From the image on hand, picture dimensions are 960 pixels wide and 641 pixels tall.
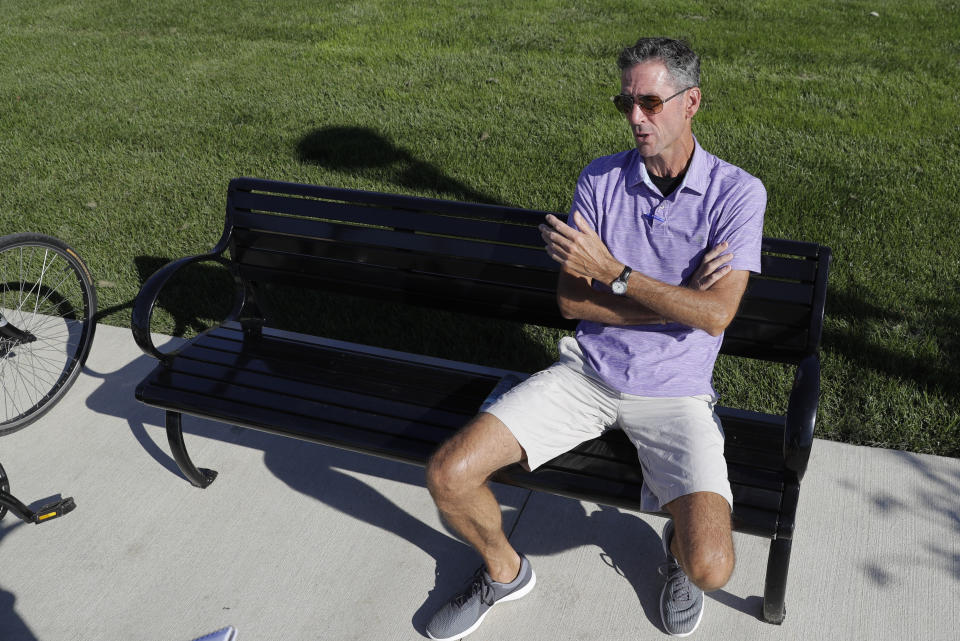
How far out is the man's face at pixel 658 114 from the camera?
2803mm

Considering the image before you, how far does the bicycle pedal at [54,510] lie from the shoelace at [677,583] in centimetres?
237

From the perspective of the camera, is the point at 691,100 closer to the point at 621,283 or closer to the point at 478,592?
the point at 621,283

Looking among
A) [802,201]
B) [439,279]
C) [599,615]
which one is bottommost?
[599,615]

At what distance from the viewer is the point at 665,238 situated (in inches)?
114

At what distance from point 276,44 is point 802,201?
614cm

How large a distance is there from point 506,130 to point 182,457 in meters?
3.99

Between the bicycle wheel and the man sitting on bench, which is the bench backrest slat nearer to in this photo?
the man sitting on bench

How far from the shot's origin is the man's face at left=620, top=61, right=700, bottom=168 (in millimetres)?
2803

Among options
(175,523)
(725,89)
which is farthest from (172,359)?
(725,89)

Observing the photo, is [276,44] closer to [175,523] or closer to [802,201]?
[802,201]

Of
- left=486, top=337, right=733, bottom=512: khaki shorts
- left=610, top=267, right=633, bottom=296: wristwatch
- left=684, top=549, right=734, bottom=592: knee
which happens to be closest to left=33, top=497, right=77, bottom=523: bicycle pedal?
left=486, top=337, right=733, bottom=512: khaki shorts

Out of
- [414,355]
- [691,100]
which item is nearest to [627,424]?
[691,100]

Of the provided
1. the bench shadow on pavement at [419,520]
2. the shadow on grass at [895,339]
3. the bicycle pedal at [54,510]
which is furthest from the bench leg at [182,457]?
the shadow on grass at [895,339]

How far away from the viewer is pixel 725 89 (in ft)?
23.5
